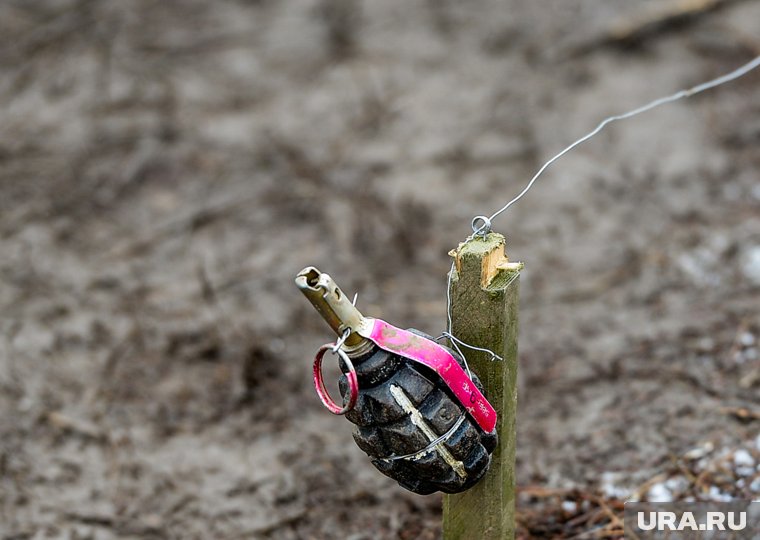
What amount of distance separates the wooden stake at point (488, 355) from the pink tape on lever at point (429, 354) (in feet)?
0.50

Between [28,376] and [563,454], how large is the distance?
2572 mm

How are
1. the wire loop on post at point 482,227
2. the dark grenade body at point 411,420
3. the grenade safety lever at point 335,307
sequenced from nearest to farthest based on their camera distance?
the grenade safety lever at point 335,307
the dark grenade body at point 411,420
the wire loop on post at point 482,227

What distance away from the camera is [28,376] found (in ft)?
14.4

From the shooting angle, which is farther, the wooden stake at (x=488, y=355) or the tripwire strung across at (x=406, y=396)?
the wooden stake at (x=488, y=355)

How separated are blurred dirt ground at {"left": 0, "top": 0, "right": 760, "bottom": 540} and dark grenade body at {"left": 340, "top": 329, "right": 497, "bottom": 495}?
3.58 feet

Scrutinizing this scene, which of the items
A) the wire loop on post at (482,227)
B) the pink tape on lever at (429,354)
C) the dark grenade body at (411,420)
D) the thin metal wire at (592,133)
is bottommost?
the dark grenade body at (411,420)

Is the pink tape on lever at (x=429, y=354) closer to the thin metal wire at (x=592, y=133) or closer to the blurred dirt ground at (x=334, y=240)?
the thin metal wire at (x=592, y=133)

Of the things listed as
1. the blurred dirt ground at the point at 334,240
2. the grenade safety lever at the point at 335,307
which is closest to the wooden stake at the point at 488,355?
the grenade safety lever at the point at 335,307

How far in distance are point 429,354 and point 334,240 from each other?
3.40m

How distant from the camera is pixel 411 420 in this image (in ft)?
6.79

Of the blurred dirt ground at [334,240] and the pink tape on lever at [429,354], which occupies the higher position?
the blurred dirt ground at [334,240]

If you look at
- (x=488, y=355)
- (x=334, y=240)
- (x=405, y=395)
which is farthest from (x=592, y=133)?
(x=334, y=240)

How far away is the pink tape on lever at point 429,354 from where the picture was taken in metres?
2.07

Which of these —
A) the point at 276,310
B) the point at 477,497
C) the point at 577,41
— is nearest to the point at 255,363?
the point at 276,310
